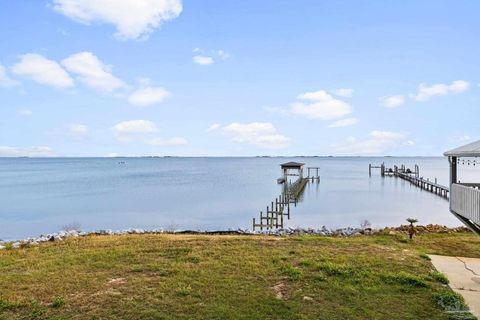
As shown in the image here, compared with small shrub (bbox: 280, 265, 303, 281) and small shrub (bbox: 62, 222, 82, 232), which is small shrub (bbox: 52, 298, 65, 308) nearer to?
small shrub (bbox: 280, 265, 303, 281)

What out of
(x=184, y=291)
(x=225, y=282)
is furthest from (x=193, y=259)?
(x=184, y=291)

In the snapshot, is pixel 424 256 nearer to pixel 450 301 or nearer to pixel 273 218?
pixel 450 301

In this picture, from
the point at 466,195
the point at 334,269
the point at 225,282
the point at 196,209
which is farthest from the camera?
the point at 196,209

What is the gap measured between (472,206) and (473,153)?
49.3 inches

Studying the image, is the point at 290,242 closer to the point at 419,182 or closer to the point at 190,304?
the point at 190,304

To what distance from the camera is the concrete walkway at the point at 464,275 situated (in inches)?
244

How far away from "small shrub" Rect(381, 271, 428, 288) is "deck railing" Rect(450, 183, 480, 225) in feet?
5.93

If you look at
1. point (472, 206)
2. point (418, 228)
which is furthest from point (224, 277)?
point (418, 228)

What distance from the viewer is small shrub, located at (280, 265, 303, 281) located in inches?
286

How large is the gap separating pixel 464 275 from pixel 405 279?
1557mm

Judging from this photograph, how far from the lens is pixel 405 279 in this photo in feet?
23.2

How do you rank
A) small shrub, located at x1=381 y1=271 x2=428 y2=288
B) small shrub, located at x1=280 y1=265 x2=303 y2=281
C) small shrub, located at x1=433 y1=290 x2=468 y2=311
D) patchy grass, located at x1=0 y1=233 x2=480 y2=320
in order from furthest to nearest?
small shrub, located at x1=280 y1=265 x2=303 y2=281 → small shrub, located at x1=381 y1=271 x2=428 y2=288 → small shrub, located at x1=433 y1=290 x2=468 y2=311 → patchy grass, located at x1=0 y1=233 x2=480 y2=320

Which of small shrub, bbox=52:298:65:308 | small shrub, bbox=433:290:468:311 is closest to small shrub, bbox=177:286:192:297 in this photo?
small shrub, bbox=52:298:65:308

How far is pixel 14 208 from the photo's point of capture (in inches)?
1132
